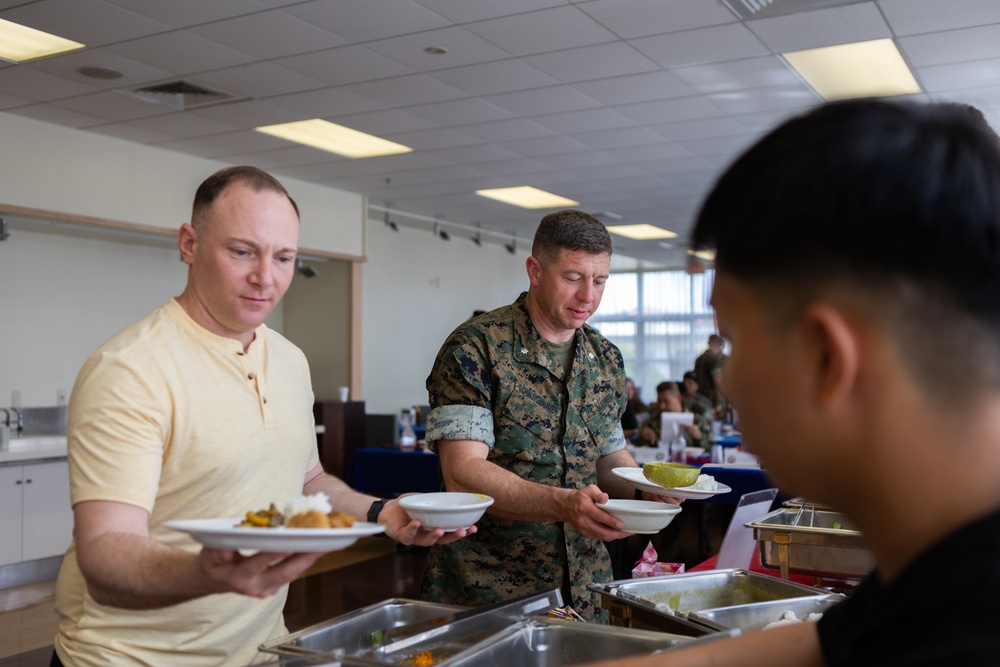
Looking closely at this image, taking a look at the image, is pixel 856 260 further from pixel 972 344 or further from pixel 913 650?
pixel 913 650

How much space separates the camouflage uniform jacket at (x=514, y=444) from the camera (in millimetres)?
2256

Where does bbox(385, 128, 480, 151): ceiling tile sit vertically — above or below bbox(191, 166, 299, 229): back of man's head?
above

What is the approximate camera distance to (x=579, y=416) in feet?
7.77

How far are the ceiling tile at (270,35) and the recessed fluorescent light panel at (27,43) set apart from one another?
82 centimetres

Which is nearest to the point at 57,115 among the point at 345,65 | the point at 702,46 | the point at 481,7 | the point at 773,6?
the point at 345,65

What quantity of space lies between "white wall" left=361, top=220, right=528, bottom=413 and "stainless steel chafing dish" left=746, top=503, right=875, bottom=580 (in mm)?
7848

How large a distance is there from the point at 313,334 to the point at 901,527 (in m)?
9.18

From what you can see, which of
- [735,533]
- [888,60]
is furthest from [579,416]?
[888,60]

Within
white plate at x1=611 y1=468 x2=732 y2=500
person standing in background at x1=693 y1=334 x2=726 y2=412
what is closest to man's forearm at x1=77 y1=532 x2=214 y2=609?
white plate at x1=611 y1=468 x2=732 y2=500

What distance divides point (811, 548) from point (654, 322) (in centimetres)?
1313

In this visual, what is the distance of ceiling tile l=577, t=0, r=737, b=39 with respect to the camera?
4.33 m

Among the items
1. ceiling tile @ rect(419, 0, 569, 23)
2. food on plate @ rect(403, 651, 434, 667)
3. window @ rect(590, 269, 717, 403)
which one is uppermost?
ceiling tile @ rect(419, 0, 569, 23)

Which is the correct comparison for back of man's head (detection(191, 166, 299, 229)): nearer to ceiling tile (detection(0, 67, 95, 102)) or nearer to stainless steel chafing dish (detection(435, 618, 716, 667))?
stainless steel chafing dish (detection(435, 618, 716, 667))

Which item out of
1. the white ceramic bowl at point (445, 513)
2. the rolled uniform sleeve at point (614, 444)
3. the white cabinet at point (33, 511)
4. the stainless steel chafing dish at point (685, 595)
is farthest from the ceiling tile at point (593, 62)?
the white cabinet at point (33, 511)
